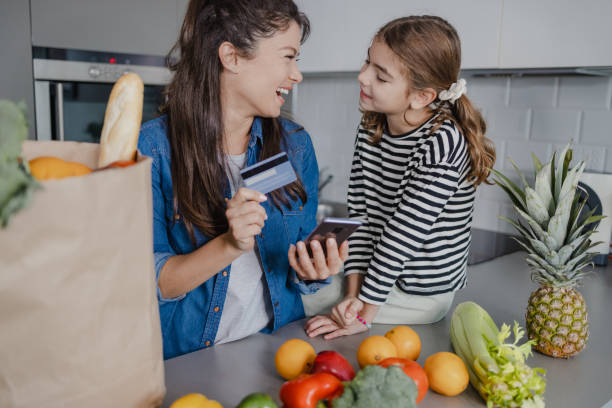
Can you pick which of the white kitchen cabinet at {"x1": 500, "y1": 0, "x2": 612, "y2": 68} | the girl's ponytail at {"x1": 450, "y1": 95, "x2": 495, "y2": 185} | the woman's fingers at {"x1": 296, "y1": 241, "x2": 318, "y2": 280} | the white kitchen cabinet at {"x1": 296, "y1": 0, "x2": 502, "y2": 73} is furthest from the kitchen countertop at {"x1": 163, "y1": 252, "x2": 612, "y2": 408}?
the white kitchen cabinet at {"x1": 296, "y1": 0, "x2": 502, "y2": 73}

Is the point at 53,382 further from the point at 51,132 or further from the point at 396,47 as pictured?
the point at 51,132

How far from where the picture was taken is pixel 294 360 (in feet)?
2.62

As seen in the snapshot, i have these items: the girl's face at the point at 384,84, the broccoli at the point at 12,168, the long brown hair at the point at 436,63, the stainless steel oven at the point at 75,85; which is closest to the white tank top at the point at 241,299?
the girl's face at the point at 384,84

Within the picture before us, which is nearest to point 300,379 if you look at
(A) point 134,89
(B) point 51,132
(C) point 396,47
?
(A) point 134,89

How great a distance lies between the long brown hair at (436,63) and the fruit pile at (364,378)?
1.55 ft

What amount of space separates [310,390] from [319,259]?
1.28ft

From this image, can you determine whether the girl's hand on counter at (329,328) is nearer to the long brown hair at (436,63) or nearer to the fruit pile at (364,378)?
the fruit pile at (364,378)

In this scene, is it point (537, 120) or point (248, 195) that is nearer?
point (248, 195)

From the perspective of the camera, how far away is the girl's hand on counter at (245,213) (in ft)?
2.82

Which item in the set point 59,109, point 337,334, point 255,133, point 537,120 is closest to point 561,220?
point 337,334

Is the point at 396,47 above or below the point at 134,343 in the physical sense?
above

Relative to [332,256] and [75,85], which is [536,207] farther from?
[75,85]

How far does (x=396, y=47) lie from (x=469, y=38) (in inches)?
25.2

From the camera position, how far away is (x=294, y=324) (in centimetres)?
111
